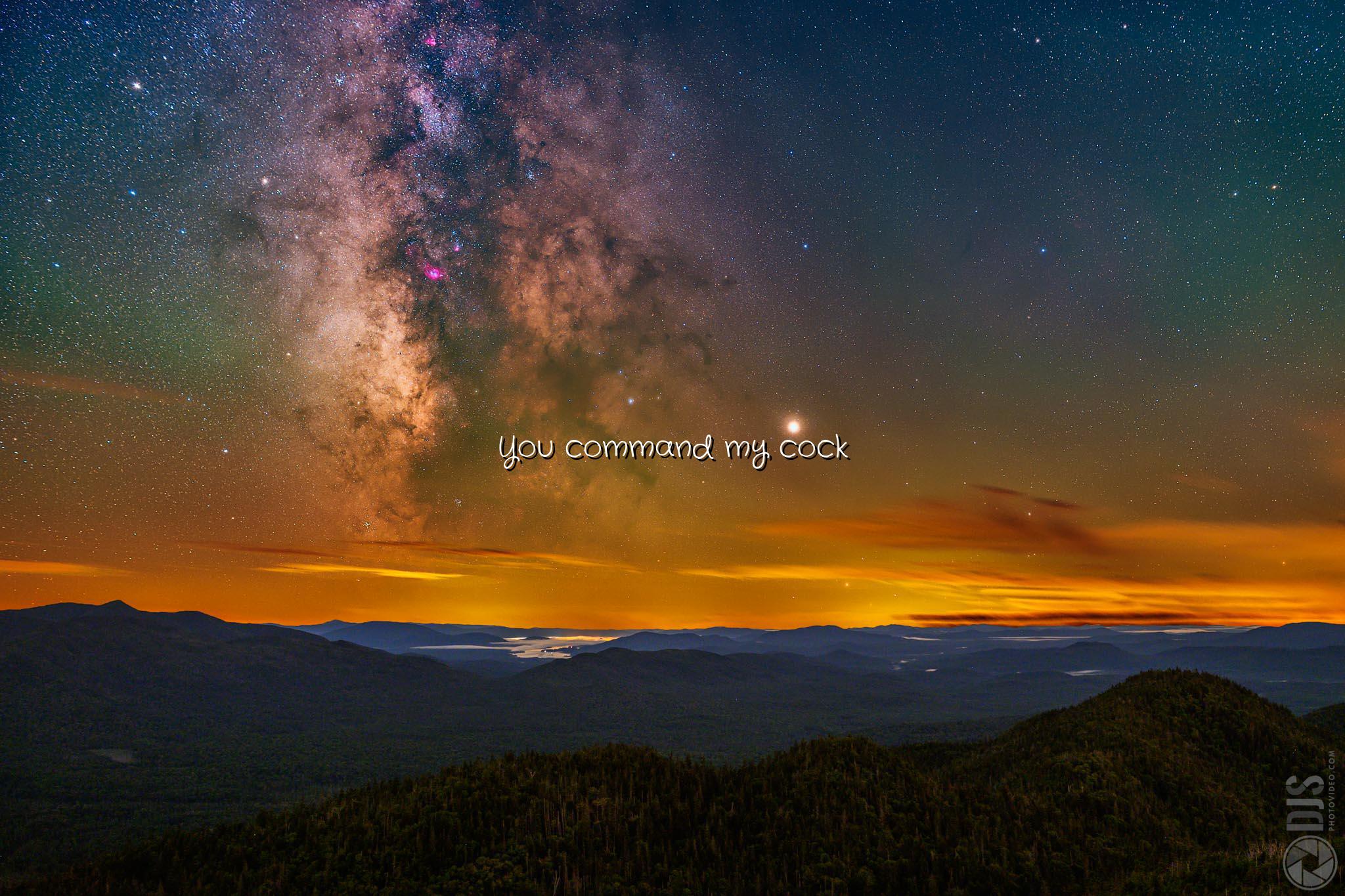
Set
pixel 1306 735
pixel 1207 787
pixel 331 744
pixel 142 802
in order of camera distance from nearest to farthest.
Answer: pixel 1207 787, pixel 1306 735, pixel 142 802, pixel 331 744

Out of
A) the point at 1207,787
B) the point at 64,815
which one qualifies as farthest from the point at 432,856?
the point at 64,815

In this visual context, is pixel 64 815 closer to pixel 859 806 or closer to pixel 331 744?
pixel 331 744

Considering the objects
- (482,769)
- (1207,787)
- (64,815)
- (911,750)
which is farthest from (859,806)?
(64,815)

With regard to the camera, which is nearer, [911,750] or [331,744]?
[911,750]

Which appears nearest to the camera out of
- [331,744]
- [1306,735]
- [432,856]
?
[432,856]

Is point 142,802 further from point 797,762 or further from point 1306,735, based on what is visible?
point 1306,735

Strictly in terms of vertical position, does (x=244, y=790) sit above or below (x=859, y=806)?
below

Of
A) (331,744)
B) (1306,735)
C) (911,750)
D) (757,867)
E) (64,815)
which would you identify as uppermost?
(757,867)
